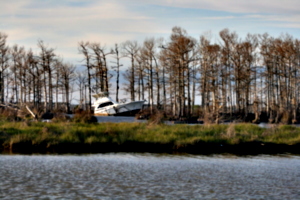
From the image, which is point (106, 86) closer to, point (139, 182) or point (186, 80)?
point (186, 80)

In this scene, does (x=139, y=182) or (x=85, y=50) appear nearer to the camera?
(x=139, y=182)

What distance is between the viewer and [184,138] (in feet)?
79.8

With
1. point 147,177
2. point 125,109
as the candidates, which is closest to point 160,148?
point 147,177

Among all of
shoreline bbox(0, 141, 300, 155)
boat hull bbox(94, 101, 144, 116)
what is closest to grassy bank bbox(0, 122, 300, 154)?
shoreline bbox(0, 141, 300, 155)

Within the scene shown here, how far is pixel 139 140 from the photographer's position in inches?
937

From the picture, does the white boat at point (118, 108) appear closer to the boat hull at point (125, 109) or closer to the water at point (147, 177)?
the boat hull at point (125, 109)

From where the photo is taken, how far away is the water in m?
12.3

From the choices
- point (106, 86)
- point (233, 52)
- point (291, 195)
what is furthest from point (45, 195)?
point (106, 86)

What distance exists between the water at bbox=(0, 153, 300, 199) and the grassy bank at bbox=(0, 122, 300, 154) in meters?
2.32

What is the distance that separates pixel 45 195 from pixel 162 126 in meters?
17.3

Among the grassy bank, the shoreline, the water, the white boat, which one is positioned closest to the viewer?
the water

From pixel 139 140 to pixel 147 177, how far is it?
887 cm

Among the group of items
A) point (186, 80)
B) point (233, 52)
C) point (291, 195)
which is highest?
point (233, 52)

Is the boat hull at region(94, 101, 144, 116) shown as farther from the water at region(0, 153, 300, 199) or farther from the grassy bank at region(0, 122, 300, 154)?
the water at region(0, 153, 300, 199)
